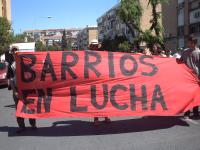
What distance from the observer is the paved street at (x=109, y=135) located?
311 inches

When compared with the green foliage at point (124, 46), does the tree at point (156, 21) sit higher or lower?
higher

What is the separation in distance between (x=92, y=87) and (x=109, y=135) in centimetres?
96

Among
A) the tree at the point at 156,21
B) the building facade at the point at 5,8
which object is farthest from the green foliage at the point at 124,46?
the building facade at the point at 5,8

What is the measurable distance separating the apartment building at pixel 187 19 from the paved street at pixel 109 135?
46.3m

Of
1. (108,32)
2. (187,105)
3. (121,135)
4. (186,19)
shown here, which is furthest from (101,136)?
(108,32)

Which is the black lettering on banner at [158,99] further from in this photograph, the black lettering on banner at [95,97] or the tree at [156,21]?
the tree at [156,21]

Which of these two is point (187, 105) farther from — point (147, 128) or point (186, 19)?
point (186, 19)

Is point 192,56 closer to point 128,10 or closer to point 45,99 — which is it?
point 45,99

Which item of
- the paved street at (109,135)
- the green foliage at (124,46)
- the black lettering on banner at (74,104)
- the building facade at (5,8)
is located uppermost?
the building facade at (5,8)

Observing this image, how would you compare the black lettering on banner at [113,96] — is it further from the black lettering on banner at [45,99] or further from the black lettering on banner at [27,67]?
the black lettering on banner at [27,67]

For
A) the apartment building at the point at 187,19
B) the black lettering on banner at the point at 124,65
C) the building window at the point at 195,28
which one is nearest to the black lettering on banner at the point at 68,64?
the black lettering on banner at the point at 124,65

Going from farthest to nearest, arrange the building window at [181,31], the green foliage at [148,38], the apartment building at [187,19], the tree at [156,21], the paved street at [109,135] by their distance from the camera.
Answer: the building window at [181,31], the apartment building at [187,19], the green foliage at [148,38], the tree at [156,21], the paved street at [109,135]

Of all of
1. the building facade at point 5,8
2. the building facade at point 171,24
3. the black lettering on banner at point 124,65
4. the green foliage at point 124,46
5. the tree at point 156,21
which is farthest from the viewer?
the building facade at point 5,8

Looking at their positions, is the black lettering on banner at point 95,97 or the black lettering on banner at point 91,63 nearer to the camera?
the black lettering on banner at point 95,97
